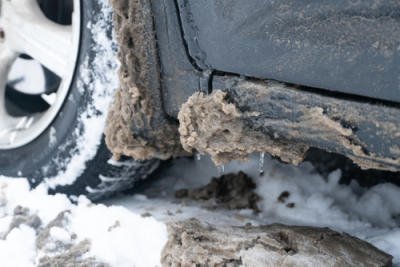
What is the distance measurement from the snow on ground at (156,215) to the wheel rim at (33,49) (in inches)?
7.7

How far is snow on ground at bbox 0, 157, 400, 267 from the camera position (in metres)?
1.20

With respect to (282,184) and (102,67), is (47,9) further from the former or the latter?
(282,184)

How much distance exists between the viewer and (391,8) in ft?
2.12

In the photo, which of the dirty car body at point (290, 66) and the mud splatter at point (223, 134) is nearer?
the dirty car body at point (290, 66)

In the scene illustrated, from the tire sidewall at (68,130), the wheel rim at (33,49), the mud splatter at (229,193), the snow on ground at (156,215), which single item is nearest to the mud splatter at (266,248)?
the snow on ground at (156,215)

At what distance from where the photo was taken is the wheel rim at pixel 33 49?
1.27m

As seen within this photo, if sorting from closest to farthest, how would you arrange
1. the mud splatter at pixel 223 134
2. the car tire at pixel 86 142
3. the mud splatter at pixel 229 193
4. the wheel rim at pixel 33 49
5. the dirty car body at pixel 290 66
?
1. the dirty car body at pixel 290 66
2. the mud splatter at pixel 223 134
3. the car tire at pixel 86 142
4. the wheel rim at pixel 33 49
5. the mud splatter at pixel 229 193

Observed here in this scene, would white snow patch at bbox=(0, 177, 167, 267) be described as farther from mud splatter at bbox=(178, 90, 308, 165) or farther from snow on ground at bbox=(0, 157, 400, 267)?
mud splatter at bbox=(178, 90, 308, 165)

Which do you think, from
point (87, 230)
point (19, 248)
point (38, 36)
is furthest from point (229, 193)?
point (38, 36)

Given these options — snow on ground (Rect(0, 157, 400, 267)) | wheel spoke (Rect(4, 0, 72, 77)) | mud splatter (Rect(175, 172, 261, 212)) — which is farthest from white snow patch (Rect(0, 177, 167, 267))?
wheel spoke (Rect(4, 0, 72, 77))

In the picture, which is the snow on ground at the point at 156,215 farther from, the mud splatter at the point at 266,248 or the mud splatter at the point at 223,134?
the mud splatter at the point at 223,134

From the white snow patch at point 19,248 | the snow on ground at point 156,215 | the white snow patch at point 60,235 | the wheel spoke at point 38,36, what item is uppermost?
the wheel spoke at point 38,36

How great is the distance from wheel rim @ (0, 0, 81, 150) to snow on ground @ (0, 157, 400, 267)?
7.7 inches

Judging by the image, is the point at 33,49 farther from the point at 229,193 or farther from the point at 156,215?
the point at 229,193
